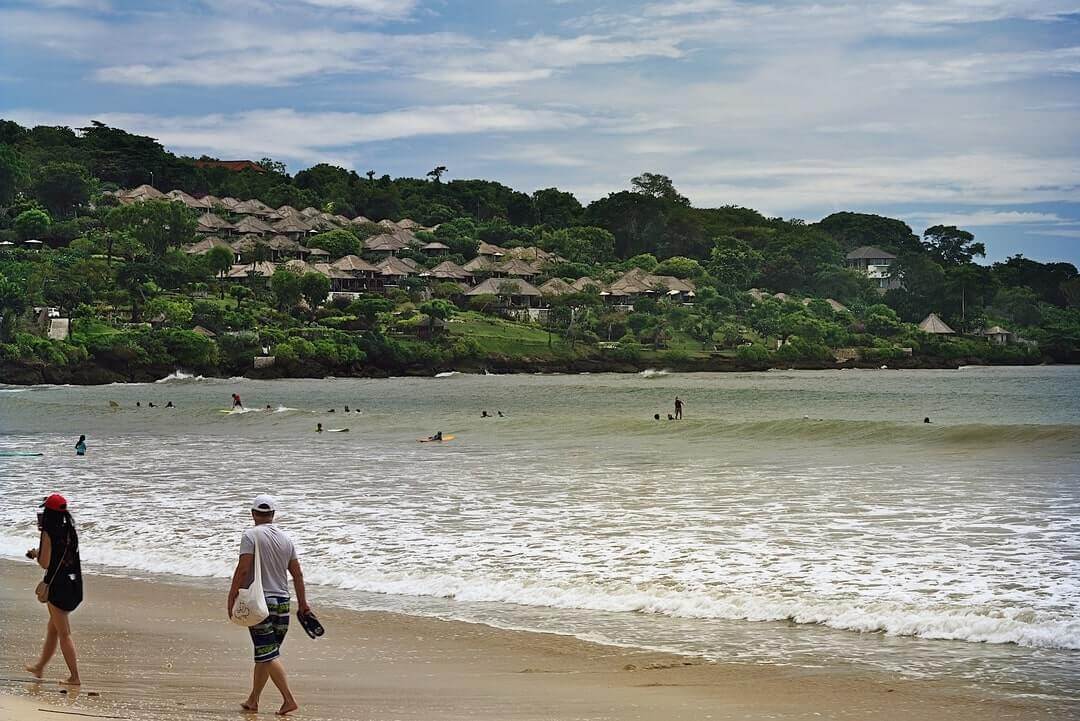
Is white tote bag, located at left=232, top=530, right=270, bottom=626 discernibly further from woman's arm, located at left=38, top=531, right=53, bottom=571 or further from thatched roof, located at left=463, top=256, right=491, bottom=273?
thatched roof, located at left=463, top=256, right=491, bottom=273

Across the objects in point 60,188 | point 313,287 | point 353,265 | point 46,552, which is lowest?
point 46,552

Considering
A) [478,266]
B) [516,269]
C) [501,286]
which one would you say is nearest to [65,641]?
[501,286]

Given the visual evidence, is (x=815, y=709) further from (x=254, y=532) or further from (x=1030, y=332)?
(x=1030, y=332)

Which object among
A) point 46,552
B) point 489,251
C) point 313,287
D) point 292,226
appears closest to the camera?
point 46,552

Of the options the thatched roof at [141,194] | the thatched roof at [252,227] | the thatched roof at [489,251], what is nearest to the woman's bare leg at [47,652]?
the thatched roof at [252,227]

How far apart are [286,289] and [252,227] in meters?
30.7

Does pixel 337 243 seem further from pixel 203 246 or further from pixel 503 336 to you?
pixel 503 336

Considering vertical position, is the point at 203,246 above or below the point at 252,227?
below

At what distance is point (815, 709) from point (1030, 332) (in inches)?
4664

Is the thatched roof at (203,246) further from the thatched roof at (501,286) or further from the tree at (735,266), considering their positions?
the tree at (735,266)

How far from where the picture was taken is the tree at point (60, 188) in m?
110

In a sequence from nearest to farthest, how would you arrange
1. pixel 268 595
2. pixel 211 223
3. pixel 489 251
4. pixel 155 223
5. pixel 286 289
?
pixel 268 595 < pixel 286 289 < pixel 155 223 < pixel 211 223 < pixel 489 251

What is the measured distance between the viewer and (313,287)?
304ft

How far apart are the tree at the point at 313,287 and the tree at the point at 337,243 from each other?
21.7 meters
